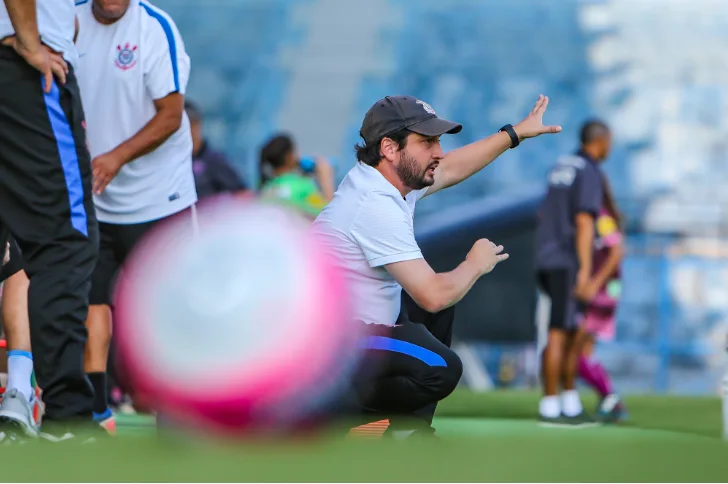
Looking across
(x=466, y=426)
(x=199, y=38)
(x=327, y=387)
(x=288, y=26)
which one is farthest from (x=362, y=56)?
(x=327, y=387)

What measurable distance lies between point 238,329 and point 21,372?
141 centimetres

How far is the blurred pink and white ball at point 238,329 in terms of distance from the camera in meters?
3.66

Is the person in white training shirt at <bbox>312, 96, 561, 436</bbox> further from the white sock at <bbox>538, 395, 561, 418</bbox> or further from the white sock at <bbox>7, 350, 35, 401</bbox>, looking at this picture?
the white sock at <bbox>538, 395, 561, 418</bbox>

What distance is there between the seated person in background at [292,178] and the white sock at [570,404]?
201cm

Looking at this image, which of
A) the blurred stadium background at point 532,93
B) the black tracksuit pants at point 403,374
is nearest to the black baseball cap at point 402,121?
the black tracksuit pants at point 403,374

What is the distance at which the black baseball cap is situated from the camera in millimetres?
4543

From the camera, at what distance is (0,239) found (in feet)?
15.0

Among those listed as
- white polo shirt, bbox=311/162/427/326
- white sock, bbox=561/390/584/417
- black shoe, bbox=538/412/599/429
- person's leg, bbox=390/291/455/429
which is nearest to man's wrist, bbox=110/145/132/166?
white polo shirt, bbox=311/162/427/326

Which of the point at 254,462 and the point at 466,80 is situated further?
the point at 466,80

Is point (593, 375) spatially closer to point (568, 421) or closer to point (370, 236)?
point (568, 421)

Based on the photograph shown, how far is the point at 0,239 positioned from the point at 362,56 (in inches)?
477

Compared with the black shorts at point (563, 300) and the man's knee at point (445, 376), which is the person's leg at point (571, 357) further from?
the man's knee at point (445, 376)

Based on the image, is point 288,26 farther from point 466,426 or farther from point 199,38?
point 466,426

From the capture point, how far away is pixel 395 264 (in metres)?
4.37
